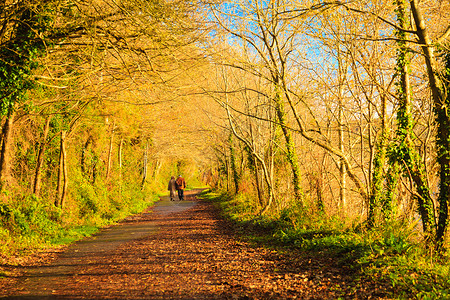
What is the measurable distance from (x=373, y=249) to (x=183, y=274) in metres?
3.53

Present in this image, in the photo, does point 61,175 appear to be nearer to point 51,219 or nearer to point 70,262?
point 51,219

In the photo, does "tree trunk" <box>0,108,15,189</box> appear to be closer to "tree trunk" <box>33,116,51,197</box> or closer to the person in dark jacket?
"tree trunk" <box>33,116,51,197</box>

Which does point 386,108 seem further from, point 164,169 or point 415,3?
point 164,169

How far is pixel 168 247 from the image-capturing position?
10172mm

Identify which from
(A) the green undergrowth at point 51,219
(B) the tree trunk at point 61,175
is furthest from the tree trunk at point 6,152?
(B) the tree trunk at point 61,175

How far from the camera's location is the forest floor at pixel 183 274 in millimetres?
5824

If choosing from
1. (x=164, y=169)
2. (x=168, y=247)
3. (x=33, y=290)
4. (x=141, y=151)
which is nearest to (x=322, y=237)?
(x=168, y=247)

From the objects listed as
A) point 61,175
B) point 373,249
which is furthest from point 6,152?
point 373,249

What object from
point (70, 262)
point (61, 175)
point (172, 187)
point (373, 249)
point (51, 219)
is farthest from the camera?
point (172, 187)

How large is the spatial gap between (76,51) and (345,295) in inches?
365

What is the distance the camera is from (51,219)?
1259 centimetres

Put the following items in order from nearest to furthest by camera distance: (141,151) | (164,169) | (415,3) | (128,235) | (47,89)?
(415,3) → (47,89) → (128,235) → (141,151) → (164,169)

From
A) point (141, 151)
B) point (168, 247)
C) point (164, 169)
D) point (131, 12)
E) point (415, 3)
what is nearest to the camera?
point (415, 3)

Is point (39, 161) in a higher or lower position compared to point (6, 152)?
lower
